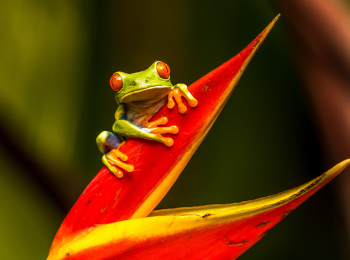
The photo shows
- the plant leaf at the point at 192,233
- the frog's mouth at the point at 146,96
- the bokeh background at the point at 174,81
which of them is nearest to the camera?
the plant leaf at the point at 192,233

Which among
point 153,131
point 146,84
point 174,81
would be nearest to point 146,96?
point 146,84

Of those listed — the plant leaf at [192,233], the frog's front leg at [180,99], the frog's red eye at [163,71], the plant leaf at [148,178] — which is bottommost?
Result: the plant leaf at [192,233]

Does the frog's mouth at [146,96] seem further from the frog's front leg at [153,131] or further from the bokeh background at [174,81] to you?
the bokeh background at [174,81]

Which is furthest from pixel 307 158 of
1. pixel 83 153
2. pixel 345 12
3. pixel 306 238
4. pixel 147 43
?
pixel 83 153

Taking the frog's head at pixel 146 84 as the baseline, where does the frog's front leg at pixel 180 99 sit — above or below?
below

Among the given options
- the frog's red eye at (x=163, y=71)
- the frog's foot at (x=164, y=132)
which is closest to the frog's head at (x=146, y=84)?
the frog's red eye at (x=163, y=71)

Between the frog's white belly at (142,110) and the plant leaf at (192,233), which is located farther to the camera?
the frog's white belly at (142,110)

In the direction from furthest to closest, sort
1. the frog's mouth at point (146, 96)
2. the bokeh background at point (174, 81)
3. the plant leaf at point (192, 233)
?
1. the bokeh background at point (174, 81)
2. the frog's mouth at point (146, 96)
3. the plant leaf at point (192, 233)
